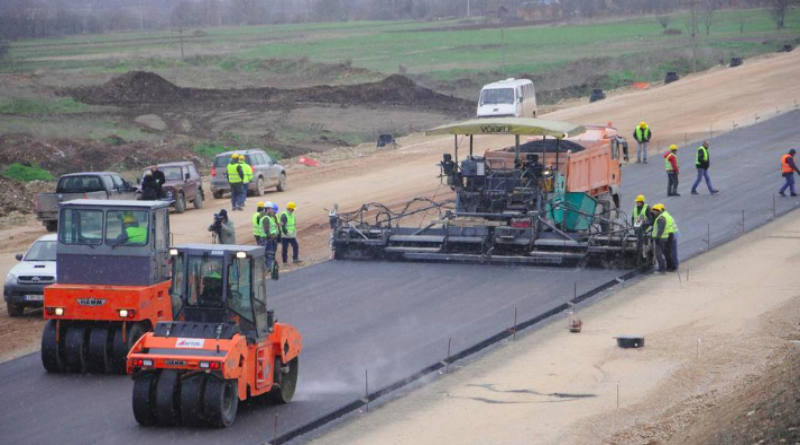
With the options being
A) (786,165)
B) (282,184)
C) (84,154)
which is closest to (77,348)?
(282,184)

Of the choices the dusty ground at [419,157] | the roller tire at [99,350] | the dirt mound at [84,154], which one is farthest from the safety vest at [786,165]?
the dirt mound at [84,154]

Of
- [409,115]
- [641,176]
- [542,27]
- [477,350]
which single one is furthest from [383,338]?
[542,27]

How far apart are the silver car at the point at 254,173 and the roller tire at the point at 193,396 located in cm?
2457

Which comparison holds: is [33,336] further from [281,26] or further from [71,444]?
[281,26]

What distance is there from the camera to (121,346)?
1720cm

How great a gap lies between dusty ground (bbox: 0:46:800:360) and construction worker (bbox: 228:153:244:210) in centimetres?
53

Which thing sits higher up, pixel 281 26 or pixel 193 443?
pixel 281 26

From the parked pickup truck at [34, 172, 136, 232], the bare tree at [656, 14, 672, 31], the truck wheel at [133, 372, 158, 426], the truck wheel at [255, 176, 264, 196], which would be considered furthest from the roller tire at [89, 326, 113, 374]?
the bare tree at [656, 14, 672, 31]

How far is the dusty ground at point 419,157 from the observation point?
31.7 m

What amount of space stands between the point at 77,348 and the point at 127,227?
77.9 inches

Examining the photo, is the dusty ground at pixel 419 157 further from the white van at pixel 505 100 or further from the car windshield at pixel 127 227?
the car windshield at pixel 127 227

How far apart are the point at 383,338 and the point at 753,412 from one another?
7.31m

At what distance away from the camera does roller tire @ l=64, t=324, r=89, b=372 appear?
1728cm

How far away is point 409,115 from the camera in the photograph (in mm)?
65000
